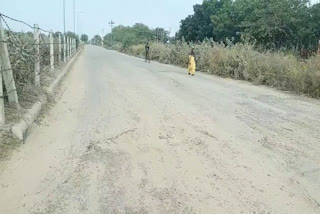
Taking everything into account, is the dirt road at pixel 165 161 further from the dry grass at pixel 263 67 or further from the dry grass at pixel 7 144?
the dry grass at pixel 263 67

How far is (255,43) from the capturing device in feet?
84.3

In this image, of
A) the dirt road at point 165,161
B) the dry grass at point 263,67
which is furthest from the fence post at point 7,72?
the dry grass at point 263,67

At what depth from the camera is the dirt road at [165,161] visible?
13.1 feet

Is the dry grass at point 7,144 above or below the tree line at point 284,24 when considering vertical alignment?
below

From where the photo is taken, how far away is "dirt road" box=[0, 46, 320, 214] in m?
4.00

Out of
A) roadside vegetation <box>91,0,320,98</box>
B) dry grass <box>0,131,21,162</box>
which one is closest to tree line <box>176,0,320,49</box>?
roadside vegetation <box>91,0,320,98</box>

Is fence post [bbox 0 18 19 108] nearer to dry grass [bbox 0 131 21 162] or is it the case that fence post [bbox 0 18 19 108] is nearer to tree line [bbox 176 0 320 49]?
dry grass [bbox 0 131 21 162]

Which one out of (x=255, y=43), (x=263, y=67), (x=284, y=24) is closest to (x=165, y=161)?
(x=263, y=67)

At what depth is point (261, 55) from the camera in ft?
56.7

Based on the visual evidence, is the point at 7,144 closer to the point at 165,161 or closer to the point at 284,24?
the point at 165,161

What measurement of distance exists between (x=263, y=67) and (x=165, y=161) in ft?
39.1

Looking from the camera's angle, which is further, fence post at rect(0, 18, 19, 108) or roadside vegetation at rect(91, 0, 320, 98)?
roadside vegetation at rect(91, 0, 320, 98)

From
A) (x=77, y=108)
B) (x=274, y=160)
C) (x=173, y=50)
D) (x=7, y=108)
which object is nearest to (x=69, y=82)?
(x=77, y=108)

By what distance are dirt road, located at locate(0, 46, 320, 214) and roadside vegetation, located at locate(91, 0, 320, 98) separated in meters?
5.66
